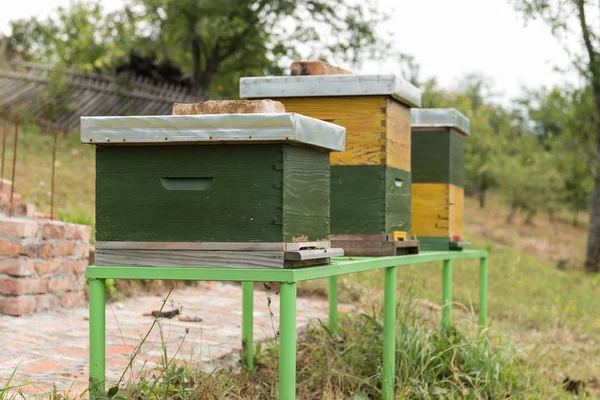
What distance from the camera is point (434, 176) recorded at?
5012 mm

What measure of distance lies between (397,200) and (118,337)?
81.6 inches

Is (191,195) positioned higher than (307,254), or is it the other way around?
(191,195)

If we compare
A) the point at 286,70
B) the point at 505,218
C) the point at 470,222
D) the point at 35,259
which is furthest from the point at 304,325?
the point at 505,218

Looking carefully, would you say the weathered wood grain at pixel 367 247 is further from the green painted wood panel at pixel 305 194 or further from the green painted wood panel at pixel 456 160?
the green painted wood panel at pixel 456 160

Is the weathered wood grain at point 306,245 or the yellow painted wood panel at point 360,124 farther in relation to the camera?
the yellow painted wood panel at point 360,124

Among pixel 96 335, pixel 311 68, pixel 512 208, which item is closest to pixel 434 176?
pixel 311 68

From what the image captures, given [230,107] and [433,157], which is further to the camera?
[433,157]

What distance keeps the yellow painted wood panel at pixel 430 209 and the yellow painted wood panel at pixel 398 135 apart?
2.62ft

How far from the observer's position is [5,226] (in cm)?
563

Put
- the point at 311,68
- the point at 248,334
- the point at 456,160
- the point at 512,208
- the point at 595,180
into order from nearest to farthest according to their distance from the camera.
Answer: the point at 311,68 < the point at 248,334 < the point at 456,160 < the point at 595,180 < the point at 512,208

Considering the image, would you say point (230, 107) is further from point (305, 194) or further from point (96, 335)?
point (96, 335)

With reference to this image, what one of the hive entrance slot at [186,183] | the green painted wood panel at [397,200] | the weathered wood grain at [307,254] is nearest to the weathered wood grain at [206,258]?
the weathered wood grain at [307,254]

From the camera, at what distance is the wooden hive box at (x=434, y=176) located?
4996mm

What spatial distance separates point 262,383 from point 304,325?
5.63ft
